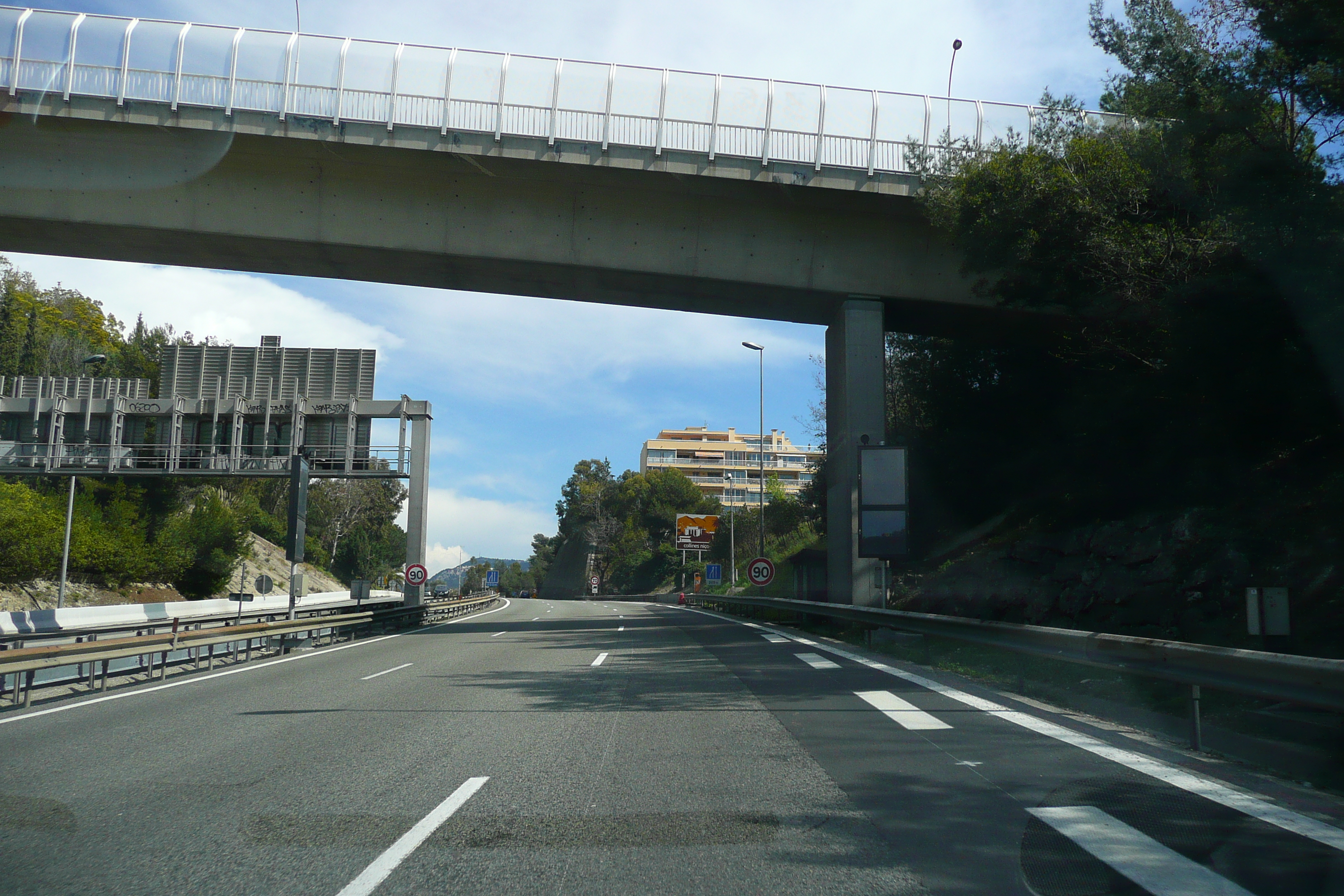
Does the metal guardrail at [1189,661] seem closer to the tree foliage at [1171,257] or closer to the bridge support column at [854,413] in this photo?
the tree foliage at [1171,257]

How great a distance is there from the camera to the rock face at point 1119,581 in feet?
52.0

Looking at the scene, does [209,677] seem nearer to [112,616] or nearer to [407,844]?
[407,844]

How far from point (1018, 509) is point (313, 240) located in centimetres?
2055

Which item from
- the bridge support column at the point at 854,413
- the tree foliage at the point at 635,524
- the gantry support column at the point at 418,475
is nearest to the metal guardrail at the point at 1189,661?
the bridge support column at the point at 854,413

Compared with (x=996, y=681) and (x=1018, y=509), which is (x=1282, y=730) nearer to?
(x=996, y=681)

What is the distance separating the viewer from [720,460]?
469 feet

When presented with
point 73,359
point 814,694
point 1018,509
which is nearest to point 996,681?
point 814,694

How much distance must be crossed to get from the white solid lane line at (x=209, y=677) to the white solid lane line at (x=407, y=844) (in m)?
6.38

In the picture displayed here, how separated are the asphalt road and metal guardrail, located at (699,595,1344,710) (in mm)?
575

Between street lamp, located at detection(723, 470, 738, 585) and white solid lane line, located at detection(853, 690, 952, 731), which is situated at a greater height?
street lamp, located at detection(723, 470, 738, 585)

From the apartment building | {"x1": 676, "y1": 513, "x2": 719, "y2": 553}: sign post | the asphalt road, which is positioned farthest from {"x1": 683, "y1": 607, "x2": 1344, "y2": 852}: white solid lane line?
the apartment building

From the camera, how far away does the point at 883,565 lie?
21.4 meters

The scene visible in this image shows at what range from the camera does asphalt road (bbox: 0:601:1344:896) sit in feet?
14.9

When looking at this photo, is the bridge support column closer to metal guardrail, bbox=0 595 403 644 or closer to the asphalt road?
metal guardrail, bbox=0 595 403 644
